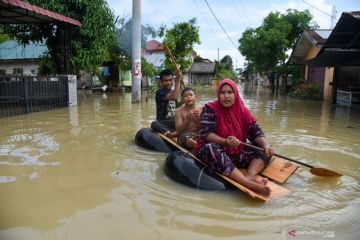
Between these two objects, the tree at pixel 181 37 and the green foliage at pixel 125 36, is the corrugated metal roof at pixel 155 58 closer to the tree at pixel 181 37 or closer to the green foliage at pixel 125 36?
A: the tree at pixel 181 37

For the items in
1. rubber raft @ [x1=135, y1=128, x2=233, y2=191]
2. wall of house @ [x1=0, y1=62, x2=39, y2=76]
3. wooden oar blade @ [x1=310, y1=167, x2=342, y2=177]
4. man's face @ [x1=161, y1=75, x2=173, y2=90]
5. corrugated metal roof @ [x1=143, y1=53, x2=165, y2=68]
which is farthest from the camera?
corrugated metal roof @ [x1=143, y1=53, x2=165, y2=68]

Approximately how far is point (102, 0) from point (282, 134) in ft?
37.9

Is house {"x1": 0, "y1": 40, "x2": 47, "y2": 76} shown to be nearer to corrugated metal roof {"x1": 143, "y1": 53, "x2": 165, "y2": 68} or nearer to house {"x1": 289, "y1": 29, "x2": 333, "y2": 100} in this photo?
corrugated metal roof {"x1": 143, "y1": 53, "x2": 165, "y2": 68}

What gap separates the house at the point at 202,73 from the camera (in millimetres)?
51719

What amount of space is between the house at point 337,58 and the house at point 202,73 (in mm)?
27138

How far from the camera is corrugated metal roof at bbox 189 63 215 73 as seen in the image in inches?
2034

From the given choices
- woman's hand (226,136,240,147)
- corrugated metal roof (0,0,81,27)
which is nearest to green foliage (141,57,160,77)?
corrugated metal roof (0,0,81,27)

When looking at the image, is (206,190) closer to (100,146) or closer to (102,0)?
(100,146)

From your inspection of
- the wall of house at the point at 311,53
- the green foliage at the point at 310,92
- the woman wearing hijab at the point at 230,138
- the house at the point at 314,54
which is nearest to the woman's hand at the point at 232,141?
the woman wearing hijab at the point at 230,138

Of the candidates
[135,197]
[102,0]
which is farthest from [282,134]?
[102,0]

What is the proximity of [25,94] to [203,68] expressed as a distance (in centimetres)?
4223

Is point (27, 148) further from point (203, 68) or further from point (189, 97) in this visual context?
point (203, 68)

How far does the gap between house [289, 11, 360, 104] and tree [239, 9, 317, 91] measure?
1351 mm

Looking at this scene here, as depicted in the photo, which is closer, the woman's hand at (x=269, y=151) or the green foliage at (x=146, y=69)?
the woman's hand at (x=269, y=151)
